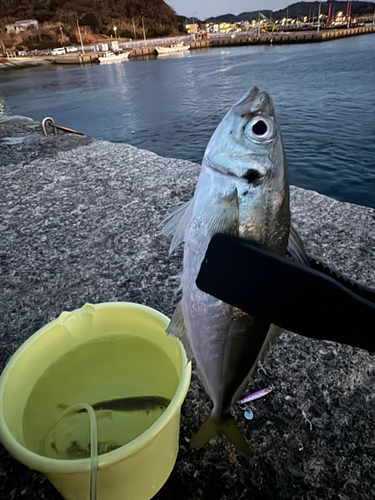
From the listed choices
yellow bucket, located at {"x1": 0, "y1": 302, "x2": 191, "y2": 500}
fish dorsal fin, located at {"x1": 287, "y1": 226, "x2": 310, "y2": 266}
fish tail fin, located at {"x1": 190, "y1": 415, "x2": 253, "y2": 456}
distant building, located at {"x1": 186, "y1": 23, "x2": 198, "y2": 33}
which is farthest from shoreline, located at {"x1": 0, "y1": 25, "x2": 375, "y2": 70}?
fish tail fin, located at {"x1": 190, "y1": 415, "x2": 253, "y2": 456}

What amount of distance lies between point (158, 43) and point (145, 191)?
103m

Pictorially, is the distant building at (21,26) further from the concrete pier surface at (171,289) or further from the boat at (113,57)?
the concrete pier surface at (171,289)

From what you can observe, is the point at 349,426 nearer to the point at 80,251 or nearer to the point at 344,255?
the point at 344,255

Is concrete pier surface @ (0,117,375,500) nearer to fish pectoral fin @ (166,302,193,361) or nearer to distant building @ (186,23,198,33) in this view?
fish pectoral fin @ (166,302,193,361)

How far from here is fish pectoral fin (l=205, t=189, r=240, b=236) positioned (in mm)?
1102

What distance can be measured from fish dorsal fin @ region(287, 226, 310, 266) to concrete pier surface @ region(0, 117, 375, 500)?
0.46m

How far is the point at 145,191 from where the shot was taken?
4.05 meters

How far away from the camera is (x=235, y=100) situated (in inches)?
900

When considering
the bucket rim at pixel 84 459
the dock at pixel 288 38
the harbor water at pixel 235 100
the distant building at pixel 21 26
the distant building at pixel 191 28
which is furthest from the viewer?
the distant building at pixel 191 28

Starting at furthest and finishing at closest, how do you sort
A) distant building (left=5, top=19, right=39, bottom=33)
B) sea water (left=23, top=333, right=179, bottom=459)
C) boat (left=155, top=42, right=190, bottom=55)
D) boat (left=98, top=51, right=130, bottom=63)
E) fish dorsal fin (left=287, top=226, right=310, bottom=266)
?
distant building (left=5, top=19, right=39, bottom=33) < boat (left=155, top=42, right=190, bottom=55) < boat (left=98, top=51, right=130, bottom=63) < sea water (left=23, top=333, right=179, bottom=459) < fish dorsal fin (left=287, top=226, right=310, bottom=266)

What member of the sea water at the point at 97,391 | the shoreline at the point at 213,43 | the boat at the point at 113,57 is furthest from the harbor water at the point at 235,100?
the shoreline at the point at 213,43

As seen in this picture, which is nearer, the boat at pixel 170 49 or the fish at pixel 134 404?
the fish at pixel 134 404

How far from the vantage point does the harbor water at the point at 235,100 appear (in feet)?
38.4

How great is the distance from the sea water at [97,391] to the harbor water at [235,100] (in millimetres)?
9695
